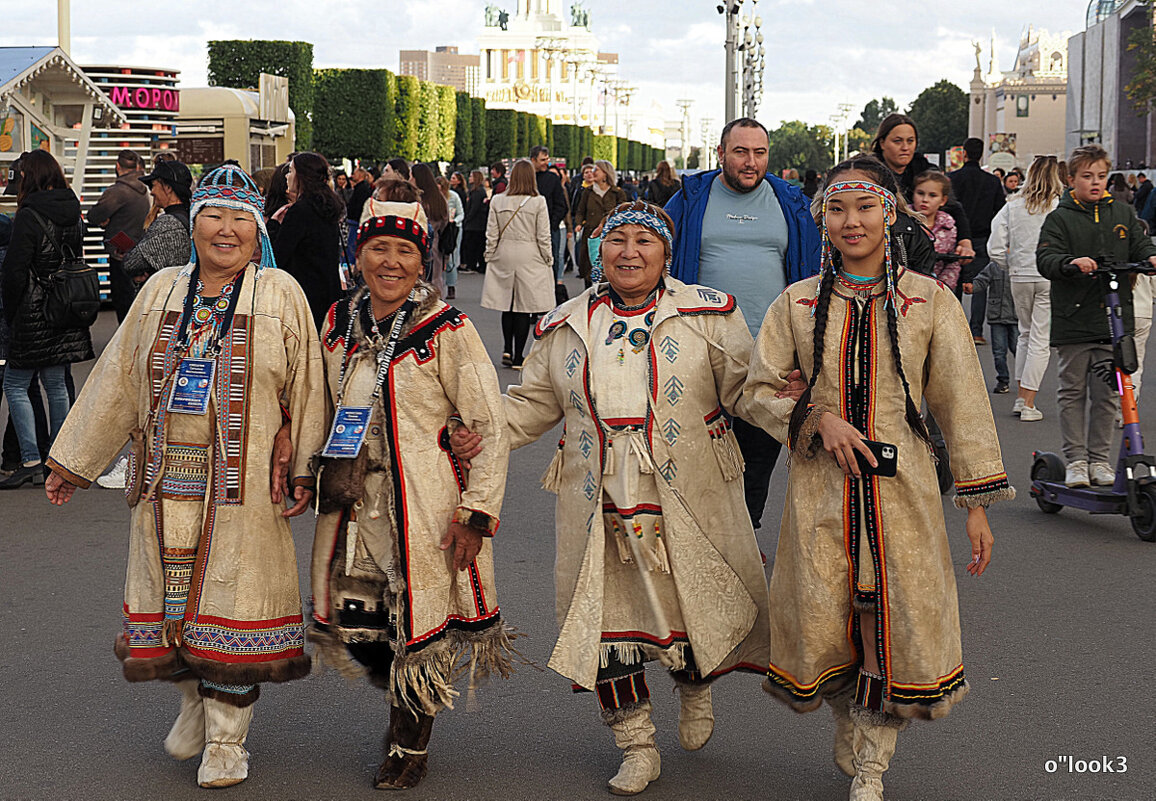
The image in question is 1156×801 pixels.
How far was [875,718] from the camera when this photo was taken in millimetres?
4137

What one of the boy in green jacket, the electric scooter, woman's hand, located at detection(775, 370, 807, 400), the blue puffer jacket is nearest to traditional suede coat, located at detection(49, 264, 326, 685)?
woman's hand, located at detection(775, 370, 807, 400)

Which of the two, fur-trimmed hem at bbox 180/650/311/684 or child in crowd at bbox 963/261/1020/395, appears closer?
fur-trimmed hem at bbox 180/650/311/684

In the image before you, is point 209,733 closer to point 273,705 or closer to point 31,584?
point 273,705

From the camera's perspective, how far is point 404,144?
4641 cm

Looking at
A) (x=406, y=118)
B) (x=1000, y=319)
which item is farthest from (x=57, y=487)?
(x=406, y=118)

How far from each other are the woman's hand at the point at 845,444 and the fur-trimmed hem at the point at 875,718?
661 mm

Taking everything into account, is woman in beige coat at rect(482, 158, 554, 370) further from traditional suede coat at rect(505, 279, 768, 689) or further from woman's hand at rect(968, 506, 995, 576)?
woman's hand at rect(968, 506, 995, 576)

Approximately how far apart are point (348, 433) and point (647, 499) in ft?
2.94

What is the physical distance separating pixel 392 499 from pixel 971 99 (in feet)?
432

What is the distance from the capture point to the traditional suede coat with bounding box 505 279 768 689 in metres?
4.39

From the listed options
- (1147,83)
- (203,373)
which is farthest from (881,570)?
(1147,83)

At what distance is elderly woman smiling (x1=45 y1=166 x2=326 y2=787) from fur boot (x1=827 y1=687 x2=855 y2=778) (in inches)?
62.3

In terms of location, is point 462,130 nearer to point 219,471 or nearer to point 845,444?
point 219,471

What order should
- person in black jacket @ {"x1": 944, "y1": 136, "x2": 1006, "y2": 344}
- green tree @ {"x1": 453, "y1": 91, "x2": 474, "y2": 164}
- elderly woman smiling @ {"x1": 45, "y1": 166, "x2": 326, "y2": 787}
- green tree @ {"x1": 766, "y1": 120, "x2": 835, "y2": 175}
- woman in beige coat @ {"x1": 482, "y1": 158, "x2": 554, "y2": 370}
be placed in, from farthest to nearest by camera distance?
green tree @ {"x1": 766, "y1": 120, "x2": 835, "y2": 175}
green tree @ {"x1": 453, "y1": 91, "x2": 474, "y2": 164}
person in black jacket @ {"x1": 944, "y1": 136, "x2": 1006, "y2": 344}
woman in beige coat @ {"x1": 482, "y1": 158, "x2": 554, "y2": 370}
elderly woman smiling @ {"x1": 45, "y1": 166, "x2": 326, "y2": 787}
